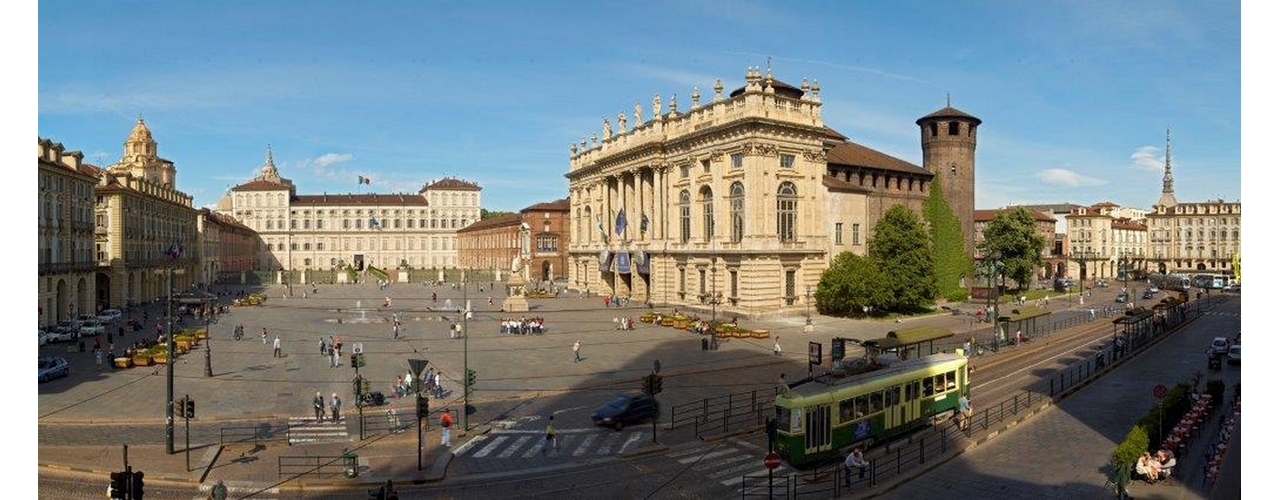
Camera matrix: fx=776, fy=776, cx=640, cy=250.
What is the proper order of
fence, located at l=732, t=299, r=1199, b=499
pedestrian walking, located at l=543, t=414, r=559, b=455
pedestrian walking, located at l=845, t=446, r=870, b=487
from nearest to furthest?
fence, located at l=732, t=299, r=1199, b=499
pedestrian walking, located at l=845, t=446, r=870, b=487
pedestrian walking, located at l=543, t=414, r=559, b=455

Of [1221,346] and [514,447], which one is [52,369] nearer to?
[514,447]

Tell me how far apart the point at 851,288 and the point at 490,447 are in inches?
1696

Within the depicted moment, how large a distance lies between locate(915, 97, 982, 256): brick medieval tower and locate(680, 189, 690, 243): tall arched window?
31211 mm

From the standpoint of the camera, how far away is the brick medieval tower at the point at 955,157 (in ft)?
288

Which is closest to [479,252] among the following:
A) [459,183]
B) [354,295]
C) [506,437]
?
[459,183]

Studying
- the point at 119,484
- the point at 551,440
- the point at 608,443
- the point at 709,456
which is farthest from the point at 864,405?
the point at 119,484

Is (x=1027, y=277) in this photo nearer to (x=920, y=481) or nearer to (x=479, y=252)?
(x=920, y=481)

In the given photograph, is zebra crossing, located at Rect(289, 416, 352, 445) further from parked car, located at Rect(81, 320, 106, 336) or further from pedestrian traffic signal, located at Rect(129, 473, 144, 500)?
parked car, located at Rect(81, 320, 106, 336)

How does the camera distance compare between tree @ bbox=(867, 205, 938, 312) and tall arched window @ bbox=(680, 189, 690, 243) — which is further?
tall arched window @ bbox=(680, 189, 690, 243)

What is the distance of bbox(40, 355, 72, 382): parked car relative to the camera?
1529 inches

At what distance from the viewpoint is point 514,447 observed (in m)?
27.5

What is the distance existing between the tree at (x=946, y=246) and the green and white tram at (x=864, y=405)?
55022 millimetres

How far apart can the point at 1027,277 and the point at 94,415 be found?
93.9 meters

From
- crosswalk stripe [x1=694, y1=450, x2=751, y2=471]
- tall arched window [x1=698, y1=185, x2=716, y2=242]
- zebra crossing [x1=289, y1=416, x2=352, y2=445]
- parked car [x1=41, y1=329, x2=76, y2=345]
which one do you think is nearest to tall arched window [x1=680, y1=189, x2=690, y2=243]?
Result: tall arched window [x1=698, y1=185, x2=716, y2=242]
